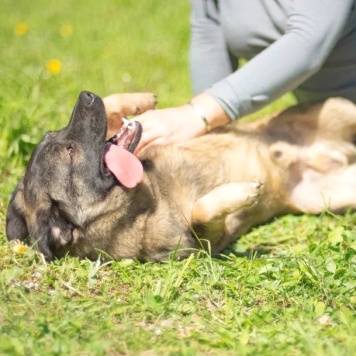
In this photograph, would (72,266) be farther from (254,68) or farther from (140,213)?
(254,68)

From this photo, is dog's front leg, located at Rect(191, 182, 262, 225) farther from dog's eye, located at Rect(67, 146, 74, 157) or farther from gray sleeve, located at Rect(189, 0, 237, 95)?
gray sleeve, located at Rect(189, 0, 237, 95)

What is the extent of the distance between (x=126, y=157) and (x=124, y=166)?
47 mm

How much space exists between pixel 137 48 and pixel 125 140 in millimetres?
3436

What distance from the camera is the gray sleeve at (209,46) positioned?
4527 mm

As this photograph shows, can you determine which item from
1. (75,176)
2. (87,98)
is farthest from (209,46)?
(75,176)

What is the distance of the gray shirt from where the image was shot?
12.6 feet

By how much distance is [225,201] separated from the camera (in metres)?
3.67

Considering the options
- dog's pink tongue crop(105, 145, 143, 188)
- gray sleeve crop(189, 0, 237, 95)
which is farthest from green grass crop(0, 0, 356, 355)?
gray sleeve crop(189, 0, 237, 95)

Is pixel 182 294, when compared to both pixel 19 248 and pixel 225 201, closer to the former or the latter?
pixel 225 201

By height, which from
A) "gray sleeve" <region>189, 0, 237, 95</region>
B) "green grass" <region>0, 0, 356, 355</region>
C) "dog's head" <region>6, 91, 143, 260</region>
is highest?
"gray sleeve" <region>189, 0, 237, 95</region>

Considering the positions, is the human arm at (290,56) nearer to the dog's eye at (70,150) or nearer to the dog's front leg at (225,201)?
the dog's front leg at (225,201)

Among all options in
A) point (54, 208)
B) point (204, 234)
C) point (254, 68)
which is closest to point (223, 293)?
point (204, 234)

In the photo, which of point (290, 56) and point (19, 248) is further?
point (290, 56)

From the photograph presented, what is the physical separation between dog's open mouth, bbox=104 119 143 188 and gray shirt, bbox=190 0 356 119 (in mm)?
485
